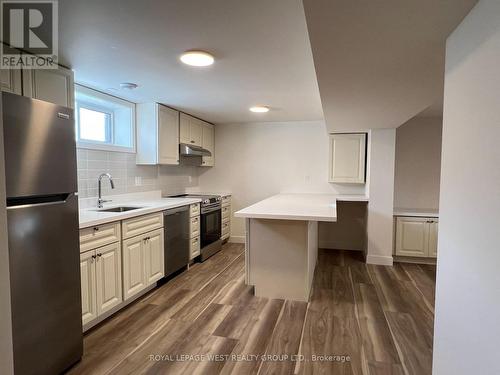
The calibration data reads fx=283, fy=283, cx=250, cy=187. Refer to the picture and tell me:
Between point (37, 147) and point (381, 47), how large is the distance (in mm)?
1868

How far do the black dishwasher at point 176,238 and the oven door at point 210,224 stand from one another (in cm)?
42

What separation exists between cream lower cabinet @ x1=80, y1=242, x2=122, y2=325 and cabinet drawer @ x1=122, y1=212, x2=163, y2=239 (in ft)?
0.56

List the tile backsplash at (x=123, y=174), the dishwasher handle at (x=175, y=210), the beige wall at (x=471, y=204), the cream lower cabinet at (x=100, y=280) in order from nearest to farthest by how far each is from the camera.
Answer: the beige wall at (x=471, y=204) → the cream lower cabinet at (x=100, y=280) → the tile backsplash at (x=123, y=174) → the dishwasher handle at (x=175, y=210)

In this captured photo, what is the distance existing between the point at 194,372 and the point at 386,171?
3.43 meters

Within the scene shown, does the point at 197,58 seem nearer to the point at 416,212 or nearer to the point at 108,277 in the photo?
the point at 108,277

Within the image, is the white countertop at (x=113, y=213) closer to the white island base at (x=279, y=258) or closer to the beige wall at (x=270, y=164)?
the white island base at (x=279, y=258)

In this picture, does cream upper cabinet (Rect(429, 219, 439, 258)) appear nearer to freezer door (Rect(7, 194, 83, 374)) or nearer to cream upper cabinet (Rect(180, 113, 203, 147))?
cream upper cabinet (Rect(180, 113, 203, 147))

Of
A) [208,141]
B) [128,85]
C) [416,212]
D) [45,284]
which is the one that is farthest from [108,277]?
[416,212]

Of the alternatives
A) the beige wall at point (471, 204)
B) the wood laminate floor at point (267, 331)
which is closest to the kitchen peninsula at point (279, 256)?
the wood laminate floor at point (267, 331)

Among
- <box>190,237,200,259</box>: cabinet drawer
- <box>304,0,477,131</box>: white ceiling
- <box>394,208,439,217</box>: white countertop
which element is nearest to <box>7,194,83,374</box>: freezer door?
<box>304,0,477,131</box>: white ceiling

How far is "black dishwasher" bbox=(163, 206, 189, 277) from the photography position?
3.28 m

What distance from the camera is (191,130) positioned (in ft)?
14.5

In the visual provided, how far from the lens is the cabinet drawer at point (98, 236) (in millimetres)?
2127

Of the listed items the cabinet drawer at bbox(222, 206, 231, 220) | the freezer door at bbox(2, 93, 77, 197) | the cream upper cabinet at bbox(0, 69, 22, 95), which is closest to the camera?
the freezer door at bbox(2, 93, 77, 197)
